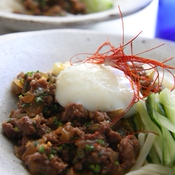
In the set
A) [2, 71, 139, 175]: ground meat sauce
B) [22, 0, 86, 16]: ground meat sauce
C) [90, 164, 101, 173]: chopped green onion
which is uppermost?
[22, 0, 86, 16]: ground meat sauce

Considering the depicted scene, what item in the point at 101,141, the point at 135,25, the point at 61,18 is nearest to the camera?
the point at 101,141

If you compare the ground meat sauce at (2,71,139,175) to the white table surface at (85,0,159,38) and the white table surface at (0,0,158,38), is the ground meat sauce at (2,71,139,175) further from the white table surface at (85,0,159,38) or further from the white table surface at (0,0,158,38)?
the white table surface at (85,0,159,38)

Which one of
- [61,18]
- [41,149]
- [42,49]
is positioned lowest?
[41,149]

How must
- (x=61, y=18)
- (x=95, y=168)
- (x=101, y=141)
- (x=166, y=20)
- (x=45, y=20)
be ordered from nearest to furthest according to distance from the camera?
(x=95, y=168) < (x=101, y=141) < (x=45, y=20) < (x=61, y=18) < (x=166, y=20)

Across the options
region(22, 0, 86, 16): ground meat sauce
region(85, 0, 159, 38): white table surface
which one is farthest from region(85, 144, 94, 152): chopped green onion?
region(22, 0, 86, 16): ground meat sauce

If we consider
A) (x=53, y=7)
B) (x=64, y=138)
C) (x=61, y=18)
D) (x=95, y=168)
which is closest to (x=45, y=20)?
(x=61, y=18)

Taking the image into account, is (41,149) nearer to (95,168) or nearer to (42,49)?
(95,168)

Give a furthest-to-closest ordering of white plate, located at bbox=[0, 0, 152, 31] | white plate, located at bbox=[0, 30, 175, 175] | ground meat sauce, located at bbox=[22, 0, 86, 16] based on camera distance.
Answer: ground meat sauce, located at bbox=[22, 0, 86, 16] < white plate, located at bbox=[0, 0, 152, 31] < white plate, located at bbox=[0, 30, 175, 175]
